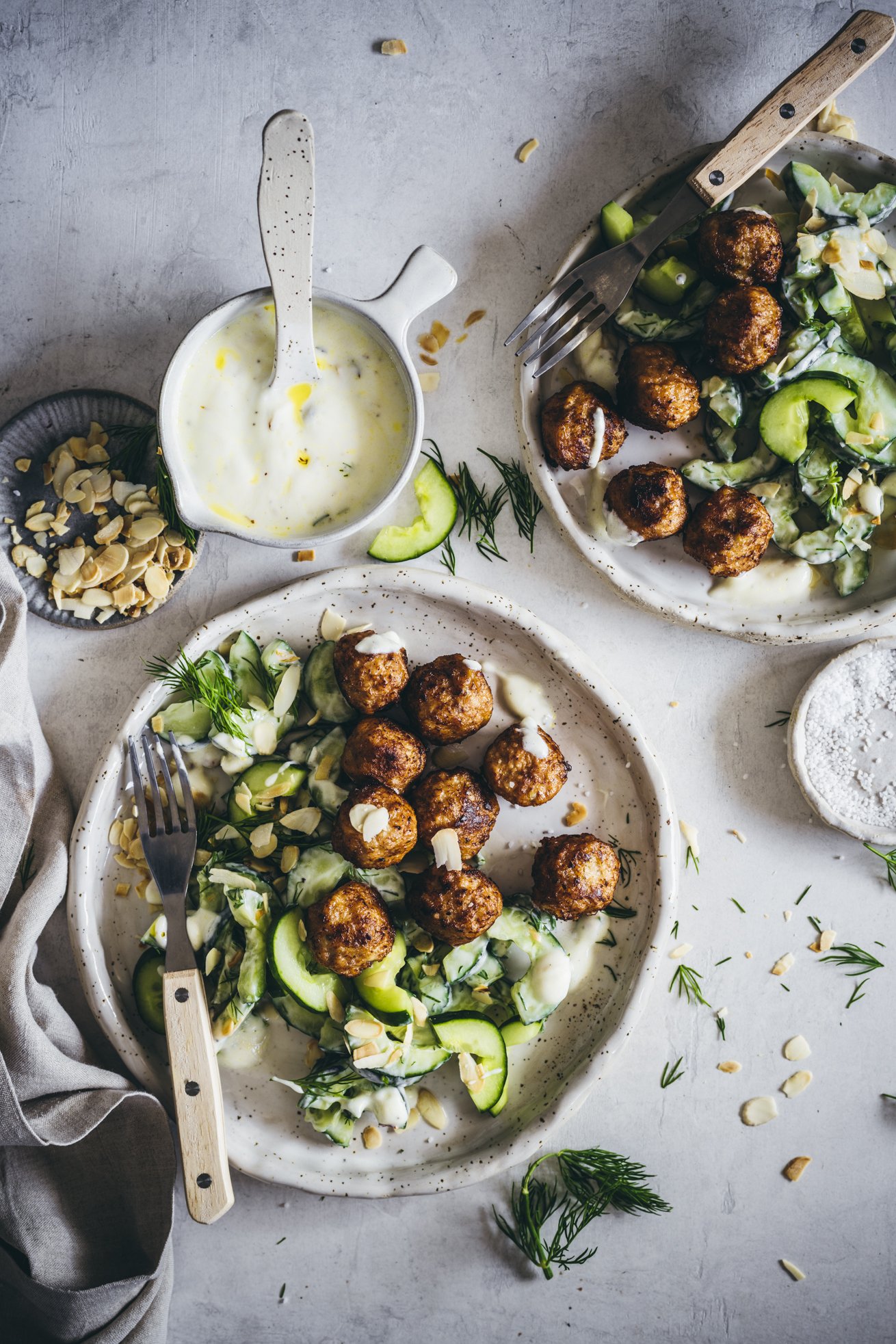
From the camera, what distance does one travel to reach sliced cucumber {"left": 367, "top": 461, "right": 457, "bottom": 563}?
220cm

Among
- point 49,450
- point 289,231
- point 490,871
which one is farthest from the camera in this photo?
point 490,871

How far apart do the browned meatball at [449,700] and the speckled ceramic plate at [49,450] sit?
2.11 feet

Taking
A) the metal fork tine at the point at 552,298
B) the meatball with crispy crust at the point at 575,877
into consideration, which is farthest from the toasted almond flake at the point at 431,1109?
the metal fork tine at the point at 552,298

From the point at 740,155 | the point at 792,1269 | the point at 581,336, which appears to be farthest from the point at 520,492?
the point at 792,1269

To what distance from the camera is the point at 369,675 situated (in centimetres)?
202

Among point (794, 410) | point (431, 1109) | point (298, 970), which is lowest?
point (431, 1109)

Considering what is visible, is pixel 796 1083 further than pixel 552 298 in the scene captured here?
Yes

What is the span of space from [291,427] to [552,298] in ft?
2.19

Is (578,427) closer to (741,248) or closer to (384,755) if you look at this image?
(741,248)

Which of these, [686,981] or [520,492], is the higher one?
[520,492]

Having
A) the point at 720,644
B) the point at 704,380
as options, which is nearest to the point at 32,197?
the point at 704,380

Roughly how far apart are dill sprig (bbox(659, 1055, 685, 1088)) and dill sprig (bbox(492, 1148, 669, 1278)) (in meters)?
0.22

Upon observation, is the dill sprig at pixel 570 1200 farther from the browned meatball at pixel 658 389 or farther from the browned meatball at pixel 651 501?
the browned meatball at pixel 658 389

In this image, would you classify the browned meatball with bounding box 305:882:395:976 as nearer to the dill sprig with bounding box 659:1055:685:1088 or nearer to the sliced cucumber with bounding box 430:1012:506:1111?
the sliced cucumber with bounding box 430:1012:506:1111
